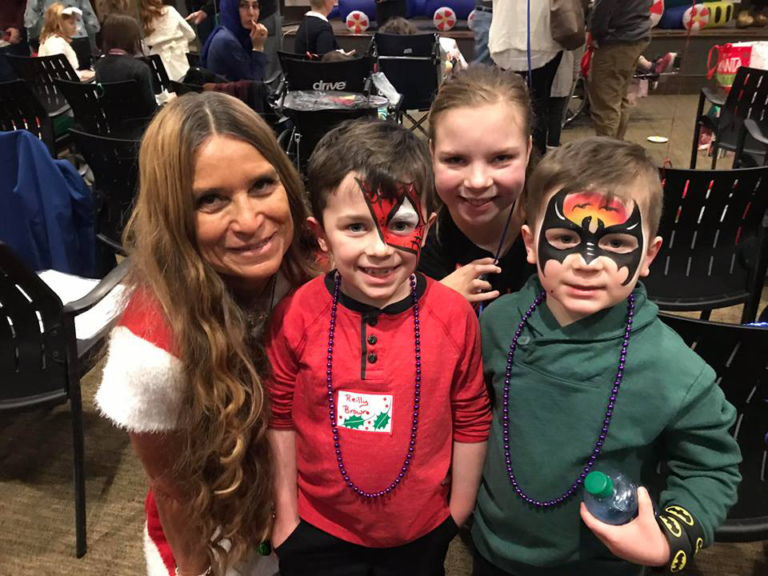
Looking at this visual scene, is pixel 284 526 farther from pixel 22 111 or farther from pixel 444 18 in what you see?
pixel 444 18

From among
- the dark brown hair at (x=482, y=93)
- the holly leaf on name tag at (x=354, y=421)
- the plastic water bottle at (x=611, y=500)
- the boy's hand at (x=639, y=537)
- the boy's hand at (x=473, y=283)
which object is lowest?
the boy's hand at (x=639, y=537)

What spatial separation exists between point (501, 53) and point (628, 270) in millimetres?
2670

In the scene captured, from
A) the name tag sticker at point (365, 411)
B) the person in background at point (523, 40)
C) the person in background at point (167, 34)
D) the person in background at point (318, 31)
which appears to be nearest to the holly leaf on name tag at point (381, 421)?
the name tag sticker at point (365, 411)

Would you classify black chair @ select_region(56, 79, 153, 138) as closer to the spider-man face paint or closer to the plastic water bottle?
the spider-man face paint

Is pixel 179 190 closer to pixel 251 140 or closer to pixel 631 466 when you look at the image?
pixel 251 140

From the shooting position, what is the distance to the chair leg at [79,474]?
65.6 inches

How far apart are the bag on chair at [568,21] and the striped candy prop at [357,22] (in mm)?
5468

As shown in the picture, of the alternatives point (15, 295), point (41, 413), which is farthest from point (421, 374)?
point (41, 413)

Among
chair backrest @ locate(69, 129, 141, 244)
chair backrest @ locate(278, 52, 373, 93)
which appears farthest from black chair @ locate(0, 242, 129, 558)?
chair backrest @ locate(278, 52, 373, 93)

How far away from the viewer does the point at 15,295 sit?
1534mm

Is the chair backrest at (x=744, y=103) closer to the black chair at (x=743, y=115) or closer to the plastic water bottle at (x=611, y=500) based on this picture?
the black chair at (x=743, y=115)

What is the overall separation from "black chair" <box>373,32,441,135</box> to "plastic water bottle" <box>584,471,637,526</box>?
408 centimetres

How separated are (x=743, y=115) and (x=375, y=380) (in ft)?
9.87

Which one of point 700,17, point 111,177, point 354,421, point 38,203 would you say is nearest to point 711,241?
point 354,421
